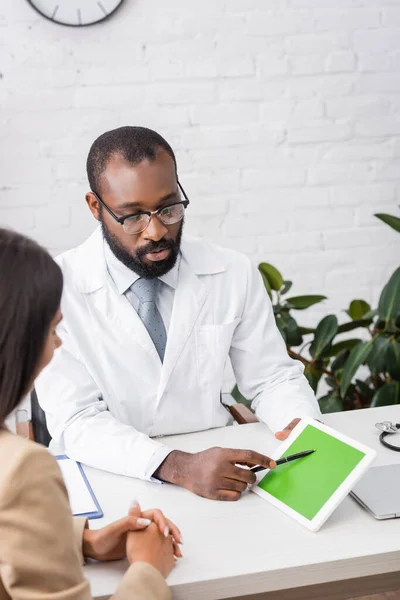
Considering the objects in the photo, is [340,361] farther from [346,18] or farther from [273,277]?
[346,18]

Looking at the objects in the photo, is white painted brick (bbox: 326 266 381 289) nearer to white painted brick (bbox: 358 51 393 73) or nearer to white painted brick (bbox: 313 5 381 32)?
white painted brick (bbox: 358 51 393 73)

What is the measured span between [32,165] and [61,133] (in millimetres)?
166

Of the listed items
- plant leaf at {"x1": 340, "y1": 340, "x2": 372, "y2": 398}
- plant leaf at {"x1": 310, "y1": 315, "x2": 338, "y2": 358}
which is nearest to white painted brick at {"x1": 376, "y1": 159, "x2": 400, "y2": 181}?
plant leaf at {"x1": 310, "y1": 315, "x2": 338, "y2": 358}

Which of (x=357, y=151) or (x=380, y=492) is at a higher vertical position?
(x=357, y=151)

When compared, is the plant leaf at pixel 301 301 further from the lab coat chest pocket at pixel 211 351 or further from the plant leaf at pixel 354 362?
the lab coat chest pocket at pixel 211 351

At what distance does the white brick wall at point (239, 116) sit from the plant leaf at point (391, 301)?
78 cm

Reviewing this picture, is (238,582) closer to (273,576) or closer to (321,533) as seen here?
(273,576)

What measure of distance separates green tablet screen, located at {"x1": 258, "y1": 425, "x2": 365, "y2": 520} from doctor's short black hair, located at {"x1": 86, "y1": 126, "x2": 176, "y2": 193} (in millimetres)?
736

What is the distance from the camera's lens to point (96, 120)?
2.85 metres

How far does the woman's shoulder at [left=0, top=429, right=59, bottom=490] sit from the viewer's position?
32.8 inches

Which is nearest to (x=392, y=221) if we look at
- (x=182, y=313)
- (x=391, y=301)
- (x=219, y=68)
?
(x=391, y=301)

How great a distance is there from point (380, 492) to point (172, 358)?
0.60 meters

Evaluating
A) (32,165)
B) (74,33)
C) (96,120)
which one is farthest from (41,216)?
(74,33)

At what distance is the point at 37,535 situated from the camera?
2.77 feet
